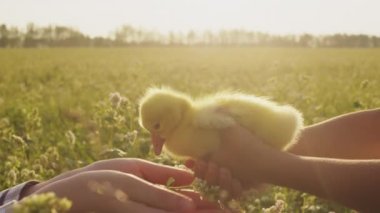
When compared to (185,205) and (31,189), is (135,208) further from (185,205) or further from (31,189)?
(31,189)

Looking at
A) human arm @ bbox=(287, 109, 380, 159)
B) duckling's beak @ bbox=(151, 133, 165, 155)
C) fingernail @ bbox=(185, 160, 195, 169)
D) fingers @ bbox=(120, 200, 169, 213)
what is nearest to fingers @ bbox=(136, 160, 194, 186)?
fingernail @ bbox=(185, 160, 195, 169)

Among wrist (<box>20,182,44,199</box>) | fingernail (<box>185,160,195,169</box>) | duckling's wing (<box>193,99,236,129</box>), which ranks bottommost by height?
wrist (<box>20,182,44,199</box>)

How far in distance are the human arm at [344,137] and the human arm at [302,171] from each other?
1.67ft

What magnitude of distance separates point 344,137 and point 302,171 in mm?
725

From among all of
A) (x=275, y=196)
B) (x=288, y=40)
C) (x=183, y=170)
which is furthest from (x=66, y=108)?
(x=288, y=40)

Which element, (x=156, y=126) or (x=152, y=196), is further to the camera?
(x=156, y=126)

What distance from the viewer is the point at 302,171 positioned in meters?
2.32

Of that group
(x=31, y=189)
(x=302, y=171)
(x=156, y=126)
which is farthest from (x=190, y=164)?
(x=31, y=189)

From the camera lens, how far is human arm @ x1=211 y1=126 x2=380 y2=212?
224cm

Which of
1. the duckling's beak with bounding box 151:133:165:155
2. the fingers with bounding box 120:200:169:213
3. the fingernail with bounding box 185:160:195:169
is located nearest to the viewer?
the fingers with bounding box 120:200:169:213

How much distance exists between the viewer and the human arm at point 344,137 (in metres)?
2.96

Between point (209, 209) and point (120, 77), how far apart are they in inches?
386

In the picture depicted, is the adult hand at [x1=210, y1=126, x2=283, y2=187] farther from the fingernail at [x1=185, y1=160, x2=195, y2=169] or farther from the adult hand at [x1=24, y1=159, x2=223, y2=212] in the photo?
the adult hand at [x1=24, y1=159, x2=223, y2=212]

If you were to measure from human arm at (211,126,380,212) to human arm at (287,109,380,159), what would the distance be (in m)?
0.51
